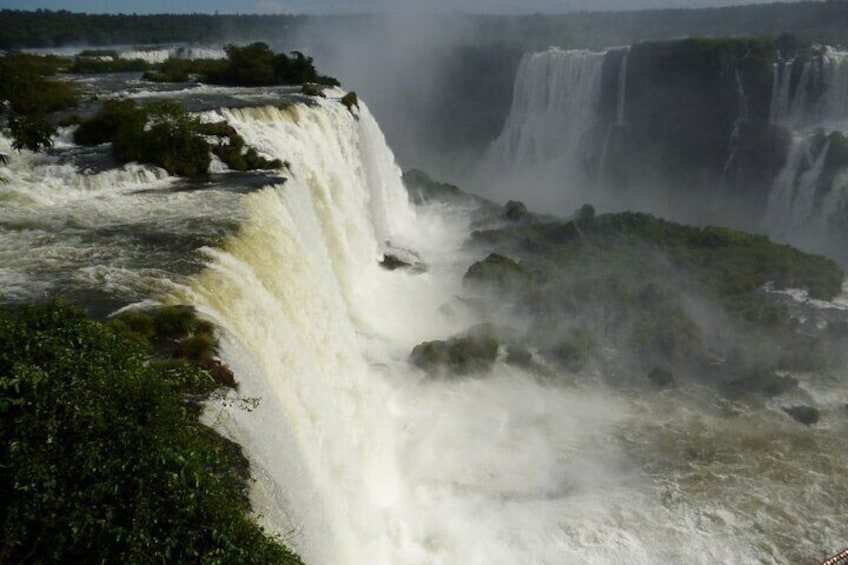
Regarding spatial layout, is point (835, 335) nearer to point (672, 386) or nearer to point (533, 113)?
point (672, 386)

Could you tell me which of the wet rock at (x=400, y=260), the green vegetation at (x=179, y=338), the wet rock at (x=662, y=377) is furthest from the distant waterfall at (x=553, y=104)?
the green vegetation at (x=179, y=338)

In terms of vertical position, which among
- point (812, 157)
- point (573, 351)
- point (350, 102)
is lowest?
point (573, 351)

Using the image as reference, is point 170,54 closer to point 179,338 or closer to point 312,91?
point 312,91

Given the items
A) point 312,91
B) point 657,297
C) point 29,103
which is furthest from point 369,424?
point 312,91

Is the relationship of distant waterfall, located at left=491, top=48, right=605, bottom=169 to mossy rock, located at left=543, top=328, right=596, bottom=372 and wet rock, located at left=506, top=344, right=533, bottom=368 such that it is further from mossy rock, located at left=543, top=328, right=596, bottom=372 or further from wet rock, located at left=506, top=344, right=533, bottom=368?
wet rock, located at left=506, top=344, right=533, bottom=368

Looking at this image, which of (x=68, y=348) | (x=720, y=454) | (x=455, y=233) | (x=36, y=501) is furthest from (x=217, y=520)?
(x=455, y=233)

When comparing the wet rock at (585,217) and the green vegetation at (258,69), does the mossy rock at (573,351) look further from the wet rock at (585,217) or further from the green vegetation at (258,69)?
the green vegetation at (258,69)
